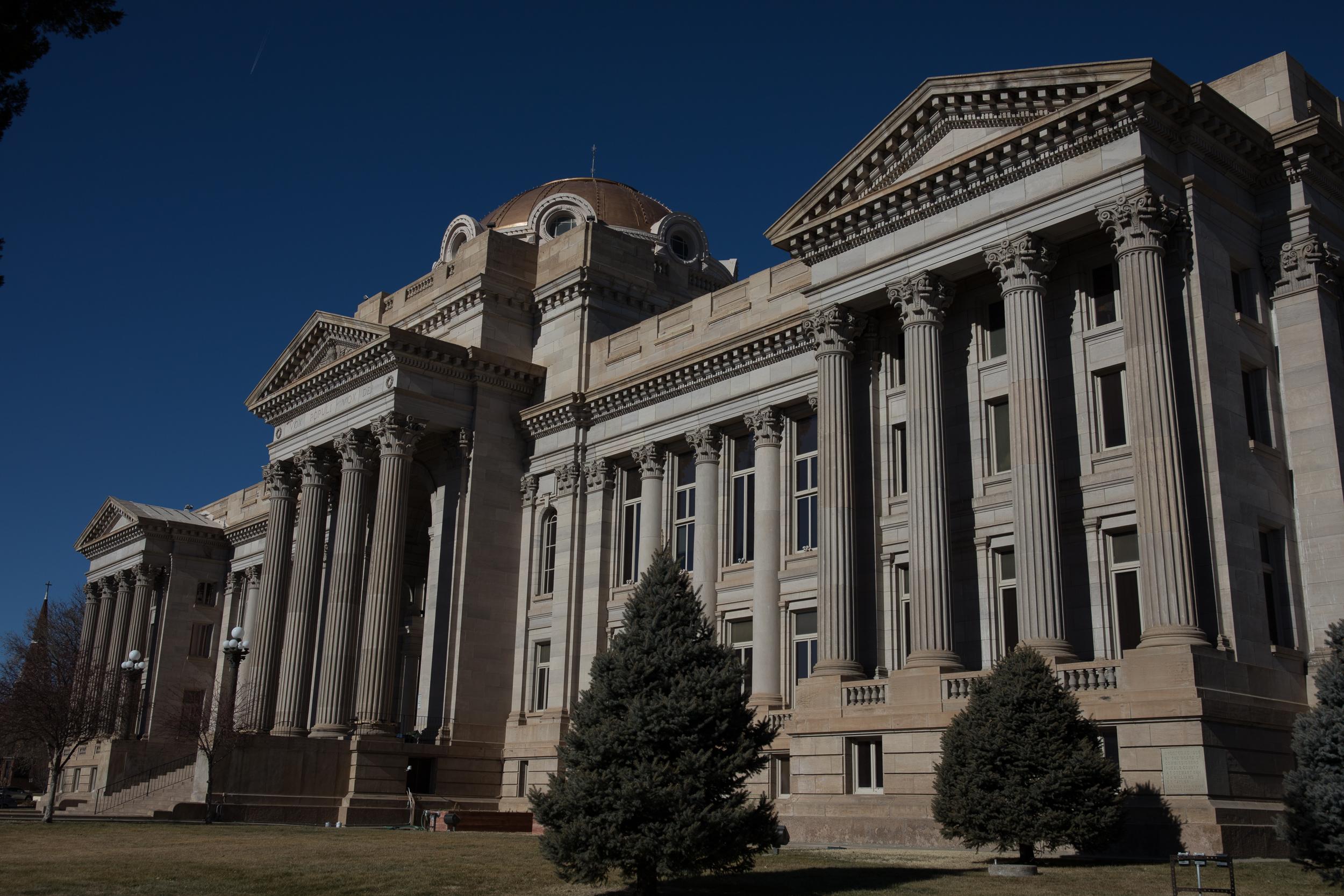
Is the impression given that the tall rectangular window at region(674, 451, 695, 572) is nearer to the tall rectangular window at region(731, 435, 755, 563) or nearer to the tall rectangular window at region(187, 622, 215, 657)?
the tall rectangular window at region(731, 435, 755, 563)

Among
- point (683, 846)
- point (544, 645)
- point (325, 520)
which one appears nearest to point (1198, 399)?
point (683, 846)

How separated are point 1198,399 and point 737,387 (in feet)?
51.4

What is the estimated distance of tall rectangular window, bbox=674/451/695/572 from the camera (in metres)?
39.7

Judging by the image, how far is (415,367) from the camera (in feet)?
142

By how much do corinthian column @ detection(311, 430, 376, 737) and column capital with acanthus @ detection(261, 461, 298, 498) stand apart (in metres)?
3.58

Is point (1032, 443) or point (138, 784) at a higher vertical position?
point (1032, 443)

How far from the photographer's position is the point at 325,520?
47.1 m

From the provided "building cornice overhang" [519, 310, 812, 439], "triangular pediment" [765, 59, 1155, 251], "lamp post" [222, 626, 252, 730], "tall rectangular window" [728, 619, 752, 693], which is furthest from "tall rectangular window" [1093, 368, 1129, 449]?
"lamp post" [222, 626, 252, 730]

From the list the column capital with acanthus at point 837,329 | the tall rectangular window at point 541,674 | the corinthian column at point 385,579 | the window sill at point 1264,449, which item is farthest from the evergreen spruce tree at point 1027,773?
the corinthian column at point 385,579

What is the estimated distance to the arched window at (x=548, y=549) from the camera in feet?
144

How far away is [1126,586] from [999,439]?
4855mm

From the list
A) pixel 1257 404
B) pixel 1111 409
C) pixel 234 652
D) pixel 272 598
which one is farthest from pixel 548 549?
pixel 1257 404

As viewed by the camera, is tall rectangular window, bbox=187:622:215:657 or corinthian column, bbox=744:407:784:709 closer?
corinthian column, bbox=744:407:784:709

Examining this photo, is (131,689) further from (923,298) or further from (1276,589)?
(1276,589)
